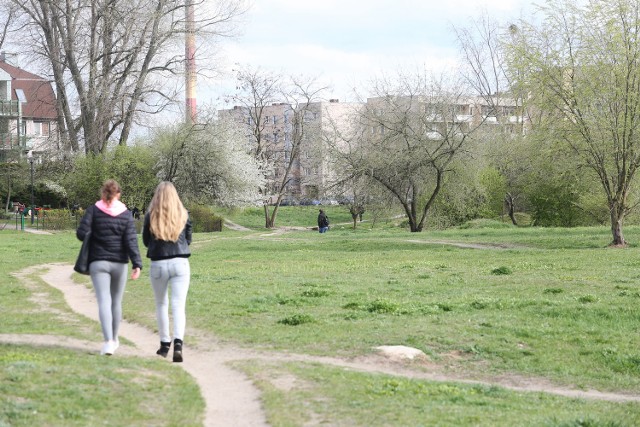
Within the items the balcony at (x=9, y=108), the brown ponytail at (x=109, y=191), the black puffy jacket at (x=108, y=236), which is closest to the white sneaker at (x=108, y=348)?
the black puffy jacket at (x=108, y=236)

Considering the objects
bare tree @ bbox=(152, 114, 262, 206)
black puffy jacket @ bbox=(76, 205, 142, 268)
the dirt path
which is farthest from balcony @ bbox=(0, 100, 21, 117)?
black puffy jacket @ bbox=(76, 205, 142, 268)

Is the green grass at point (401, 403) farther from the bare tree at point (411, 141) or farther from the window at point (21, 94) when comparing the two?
the window at point (21, 94)

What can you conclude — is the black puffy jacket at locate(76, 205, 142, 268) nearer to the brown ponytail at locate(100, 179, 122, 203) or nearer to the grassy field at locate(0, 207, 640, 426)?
the brown ponytail at locate(100, 179, 122, 203)

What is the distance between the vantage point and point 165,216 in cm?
1098

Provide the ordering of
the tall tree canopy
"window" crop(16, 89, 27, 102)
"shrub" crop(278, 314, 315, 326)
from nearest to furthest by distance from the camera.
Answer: "shrub" crop(278, 314, 315, 326) → the tall tree canopy → "window" crop(16, 89, 27, 102)

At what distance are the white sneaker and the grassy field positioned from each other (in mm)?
320

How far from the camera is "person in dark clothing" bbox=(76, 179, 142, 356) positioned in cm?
1100

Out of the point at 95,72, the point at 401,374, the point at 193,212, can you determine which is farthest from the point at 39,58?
the point at 401,374

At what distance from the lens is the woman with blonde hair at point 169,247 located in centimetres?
1098

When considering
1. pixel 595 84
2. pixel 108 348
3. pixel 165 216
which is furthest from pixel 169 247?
pixel 595 84

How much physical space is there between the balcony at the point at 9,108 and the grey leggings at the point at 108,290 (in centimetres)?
6104

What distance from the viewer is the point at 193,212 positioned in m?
60.8

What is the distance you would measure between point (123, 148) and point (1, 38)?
1012cm

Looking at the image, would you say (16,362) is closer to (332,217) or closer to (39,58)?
(39,58)
